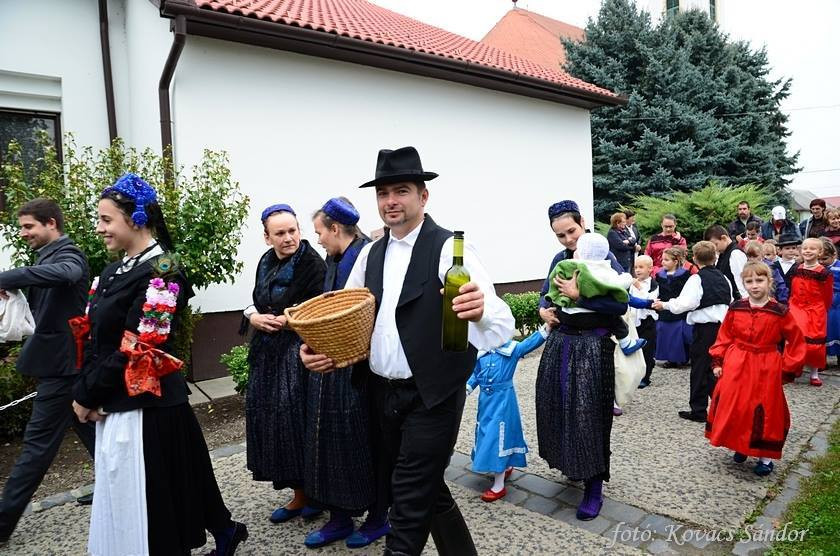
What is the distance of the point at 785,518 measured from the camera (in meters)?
3.40

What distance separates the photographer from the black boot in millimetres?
2502

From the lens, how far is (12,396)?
16.8 feet

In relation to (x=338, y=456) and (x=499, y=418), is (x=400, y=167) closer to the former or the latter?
(x=338, y=456)

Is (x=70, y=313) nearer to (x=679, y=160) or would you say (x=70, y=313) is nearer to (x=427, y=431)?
(x=427, y=431)

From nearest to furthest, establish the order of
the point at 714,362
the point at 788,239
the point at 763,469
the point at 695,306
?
1. the point at 763,469
2. the point at 714,362
3. the point at 695,306
4. the point at 788,239

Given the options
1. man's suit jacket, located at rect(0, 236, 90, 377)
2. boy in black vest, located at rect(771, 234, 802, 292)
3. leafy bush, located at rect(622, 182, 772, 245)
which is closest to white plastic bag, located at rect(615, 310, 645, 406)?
man's suit jacket, located at rect(0, 236, 90, 377)

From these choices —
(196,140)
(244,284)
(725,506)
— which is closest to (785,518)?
(725,506)

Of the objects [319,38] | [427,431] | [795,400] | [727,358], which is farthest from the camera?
[319,38]

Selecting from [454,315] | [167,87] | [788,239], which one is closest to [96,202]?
[167,87]

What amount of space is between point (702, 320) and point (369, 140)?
223 inches

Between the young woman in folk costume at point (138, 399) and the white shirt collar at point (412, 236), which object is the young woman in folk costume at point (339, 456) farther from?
the white shirt collar at point (412, 236)

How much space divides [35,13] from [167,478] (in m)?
8.54

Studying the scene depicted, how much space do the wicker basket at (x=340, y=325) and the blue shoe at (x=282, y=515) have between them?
5.47 ft

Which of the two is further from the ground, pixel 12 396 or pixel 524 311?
pixel 524 311
